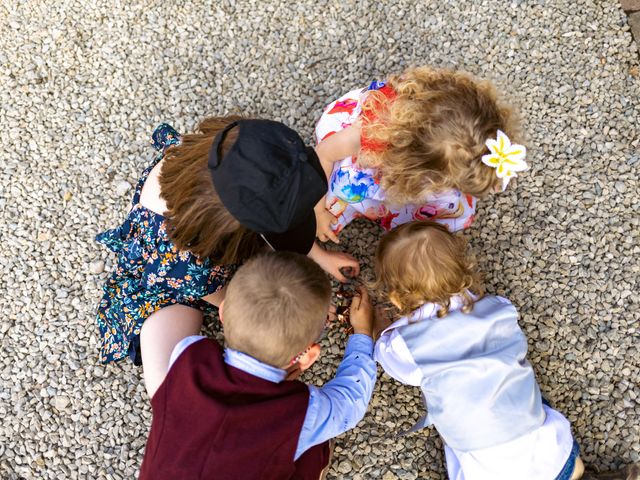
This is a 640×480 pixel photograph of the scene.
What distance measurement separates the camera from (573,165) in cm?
230

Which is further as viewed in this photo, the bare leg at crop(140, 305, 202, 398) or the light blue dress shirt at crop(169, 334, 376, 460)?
the bare leg at crop(140, 305, 202, 398)

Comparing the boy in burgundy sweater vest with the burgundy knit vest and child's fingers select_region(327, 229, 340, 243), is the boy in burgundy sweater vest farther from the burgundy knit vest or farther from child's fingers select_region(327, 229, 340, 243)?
child's fingers select_region(327, 229, 340, 243)

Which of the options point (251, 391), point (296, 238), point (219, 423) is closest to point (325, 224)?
point (296, 238)

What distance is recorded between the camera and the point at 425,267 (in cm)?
174

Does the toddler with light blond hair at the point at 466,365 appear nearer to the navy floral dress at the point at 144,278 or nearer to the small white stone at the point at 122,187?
the navy floral dress at the point at 144,278

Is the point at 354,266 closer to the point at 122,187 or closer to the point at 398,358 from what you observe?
the point at 398,358

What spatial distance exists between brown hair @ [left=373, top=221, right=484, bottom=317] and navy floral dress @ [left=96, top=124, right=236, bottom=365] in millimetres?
585

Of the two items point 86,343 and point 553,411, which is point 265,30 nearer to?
point 86,343

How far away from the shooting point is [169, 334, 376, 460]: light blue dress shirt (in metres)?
1.49

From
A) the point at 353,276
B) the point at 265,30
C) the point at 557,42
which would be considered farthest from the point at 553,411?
the point at 265,30

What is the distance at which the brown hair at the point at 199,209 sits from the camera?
1.50 metres

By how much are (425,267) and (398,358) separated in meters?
0.33

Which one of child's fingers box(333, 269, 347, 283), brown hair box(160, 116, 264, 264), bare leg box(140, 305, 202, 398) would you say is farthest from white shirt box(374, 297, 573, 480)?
bare leg box(140, 305, 202, 398)

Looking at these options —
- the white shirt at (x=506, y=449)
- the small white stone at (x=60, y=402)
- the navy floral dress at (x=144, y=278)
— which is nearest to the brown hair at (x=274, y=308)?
the navy floral dress at (x=144, y=278)
